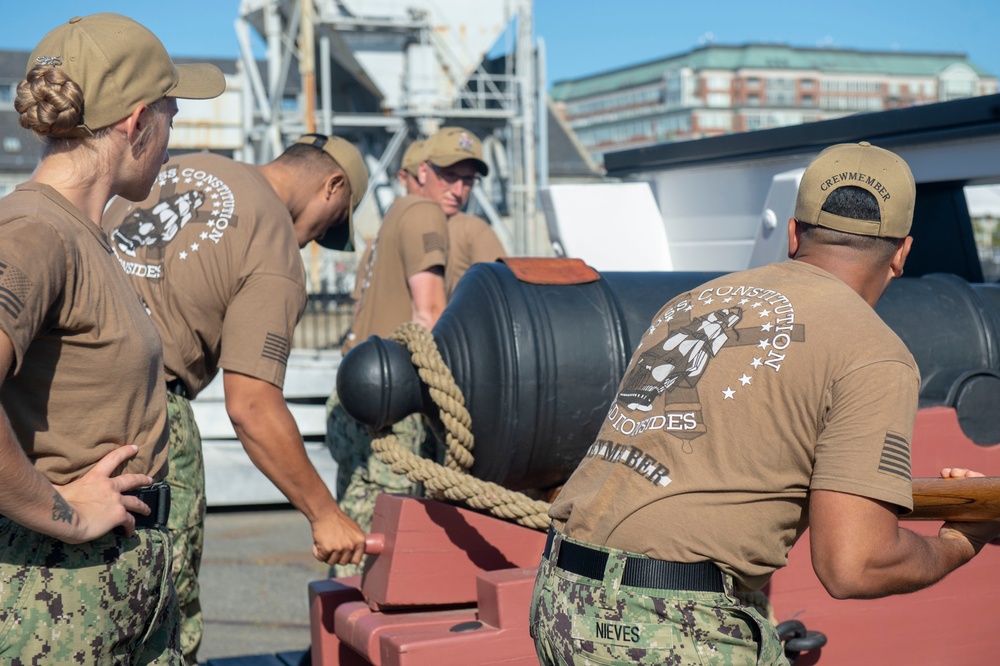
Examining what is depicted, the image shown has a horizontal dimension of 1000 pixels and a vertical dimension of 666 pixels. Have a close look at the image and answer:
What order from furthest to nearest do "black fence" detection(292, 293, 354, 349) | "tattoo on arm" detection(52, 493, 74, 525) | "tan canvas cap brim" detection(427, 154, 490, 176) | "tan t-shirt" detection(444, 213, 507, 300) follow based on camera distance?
"black fence" detection(292, 293, 354, 349) → "tan t-shirt" detection(444, 213, 507, 300) → "tan canvas cap brim" detection(427, 154, 490, 176) → "tattoo on arm" detection(52, 493, 74, 525)

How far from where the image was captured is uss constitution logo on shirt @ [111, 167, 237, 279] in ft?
8.80

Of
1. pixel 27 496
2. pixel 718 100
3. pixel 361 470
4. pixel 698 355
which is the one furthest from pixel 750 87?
pixel 27 496

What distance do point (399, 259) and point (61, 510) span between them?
7.82 feet

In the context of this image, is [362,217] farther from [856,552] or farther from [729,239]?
[856,552]

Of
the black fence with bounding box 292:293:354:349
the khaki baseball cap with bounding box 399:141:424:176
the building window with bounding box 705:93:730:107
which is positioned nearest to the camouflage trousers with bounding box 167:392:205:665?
the khaki baseball cap with bounding box 399:141:424:176

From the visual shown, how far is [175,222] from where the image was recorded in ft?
9.03

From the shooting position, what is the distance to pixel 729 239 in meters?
4.44

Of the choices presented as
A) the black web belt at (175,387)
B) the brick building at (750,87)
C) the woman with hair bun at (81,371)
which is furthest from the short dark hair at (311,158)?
the brick building at (750,87)

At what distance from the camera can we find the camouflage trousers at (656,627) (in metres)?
1.66

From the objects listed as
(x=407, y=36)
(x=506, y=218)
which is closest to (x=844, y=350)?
(x=407, y=36)

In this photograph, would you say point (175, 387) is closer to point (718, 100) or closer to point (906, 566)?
point (906, 566)

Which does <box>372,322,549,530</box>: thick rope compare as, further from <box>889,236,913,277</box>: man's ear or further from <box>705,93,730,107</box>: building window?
<box>705,93,730,107</box>: building window

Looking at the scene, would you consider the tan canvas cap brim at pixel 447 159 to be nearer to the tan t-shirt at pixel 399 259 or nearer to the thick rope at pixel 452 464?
the tan t-shirt at pixel 399 259

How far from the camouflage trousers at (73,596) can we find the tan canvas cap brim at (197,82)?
75 cm
